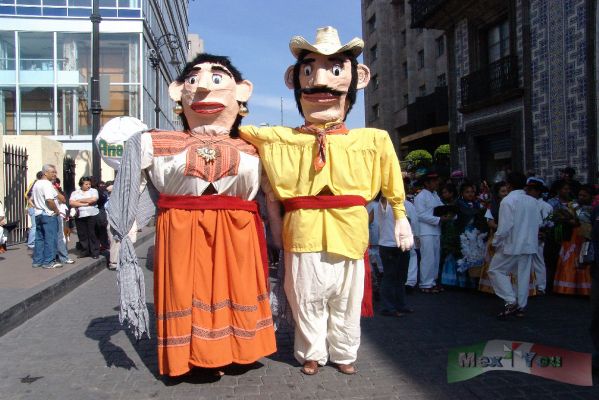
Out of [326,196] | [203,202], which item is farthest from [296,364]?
[203,202]

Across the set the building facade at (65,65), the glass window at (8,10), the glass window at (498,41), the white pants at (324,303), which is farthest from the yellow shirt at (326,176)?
the glass window at (8,10)

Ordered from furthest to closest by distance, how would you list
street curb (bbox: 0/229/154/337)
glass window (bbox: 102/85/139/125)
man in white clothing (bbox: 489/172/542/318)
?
glass window (bbox: 102/85/139/125)
man in white clothing (bbox: 489/172/542/318)
street curb (bbox: 0/229/154/337)

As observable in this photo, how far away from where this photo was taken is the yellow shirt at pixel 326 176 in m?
4.02

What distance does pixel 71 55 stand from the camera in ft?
74.7

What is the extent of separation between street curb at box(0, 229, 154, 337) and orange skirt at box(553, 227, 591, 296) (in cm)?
652

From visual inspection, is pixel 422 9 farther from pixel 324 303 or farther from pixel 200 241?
pixel 200 241

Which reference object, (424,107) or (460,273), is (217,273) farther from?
(424,107)

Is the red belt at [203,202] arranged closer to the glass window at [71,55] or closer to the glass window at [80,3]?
the glass window at [71,55]

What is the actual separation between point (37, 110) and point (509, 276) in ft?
71.3

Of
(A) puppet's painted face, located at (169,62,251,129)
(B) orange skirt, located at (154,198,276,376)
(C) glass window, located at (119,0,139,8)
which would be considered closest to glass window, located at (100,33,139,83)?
(C) glass window, located at (119,0,139,8)

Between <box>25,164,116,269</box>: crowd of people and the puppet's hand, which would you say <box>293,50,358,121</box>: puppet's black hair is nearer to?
the puppet's hand

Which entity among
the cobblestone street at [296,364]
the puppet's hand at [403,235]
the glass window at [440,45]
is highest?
the glass window at [440,45]

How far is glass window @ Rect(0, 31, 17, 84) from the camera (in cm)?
2236

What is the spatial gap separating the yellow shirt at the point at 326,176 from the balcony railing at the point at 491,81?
10.5 m
